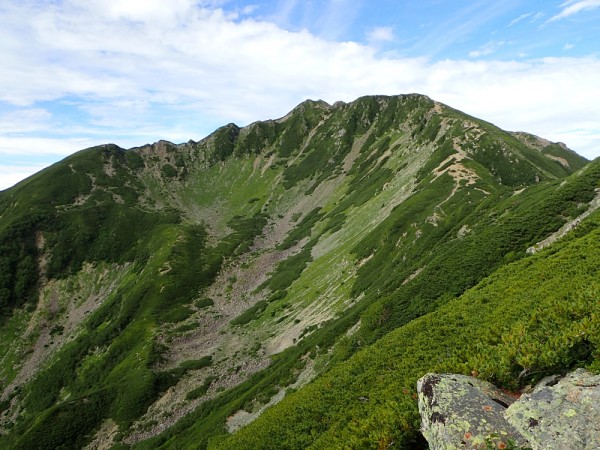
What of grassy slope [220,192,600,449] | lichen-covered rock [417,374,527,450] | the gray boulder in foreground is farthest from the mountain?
the gray boulder in foreground

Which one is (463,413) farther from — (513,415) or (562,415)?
(562,415)

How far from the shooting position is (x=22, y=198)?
14662 centimetres

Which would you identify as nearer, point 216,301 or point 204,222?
point 216,301

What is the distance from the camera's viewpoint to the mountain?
20.6 m

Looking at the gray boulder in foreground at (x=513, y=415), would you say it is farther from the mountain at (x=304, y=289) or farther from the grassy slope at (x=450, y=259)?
the grassy slope at (x=450, y=259)

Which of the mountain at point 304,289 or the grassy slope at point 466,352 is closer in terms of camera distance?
the grassy slope at point 466,352

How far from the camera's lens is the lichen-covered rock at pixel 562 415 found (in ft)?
29.8

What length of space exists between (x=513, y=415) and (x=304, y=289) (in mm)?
63525

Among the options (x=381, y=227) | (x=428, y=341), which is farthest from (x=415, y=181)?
(x=428, y=341)

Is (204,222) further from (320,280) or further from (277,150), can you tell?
(320,280)

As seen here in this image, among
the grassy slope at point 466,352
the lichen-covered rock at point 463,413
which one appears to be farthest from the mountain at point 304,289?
→ the lichen-covered rock at point 463,413

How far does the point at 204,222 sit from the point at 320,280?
93817mm

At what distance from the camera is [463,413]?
1107 centimetres

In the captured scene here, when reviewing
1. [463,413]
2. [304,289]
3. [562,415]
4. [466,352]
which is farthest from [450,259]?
[304,289]
